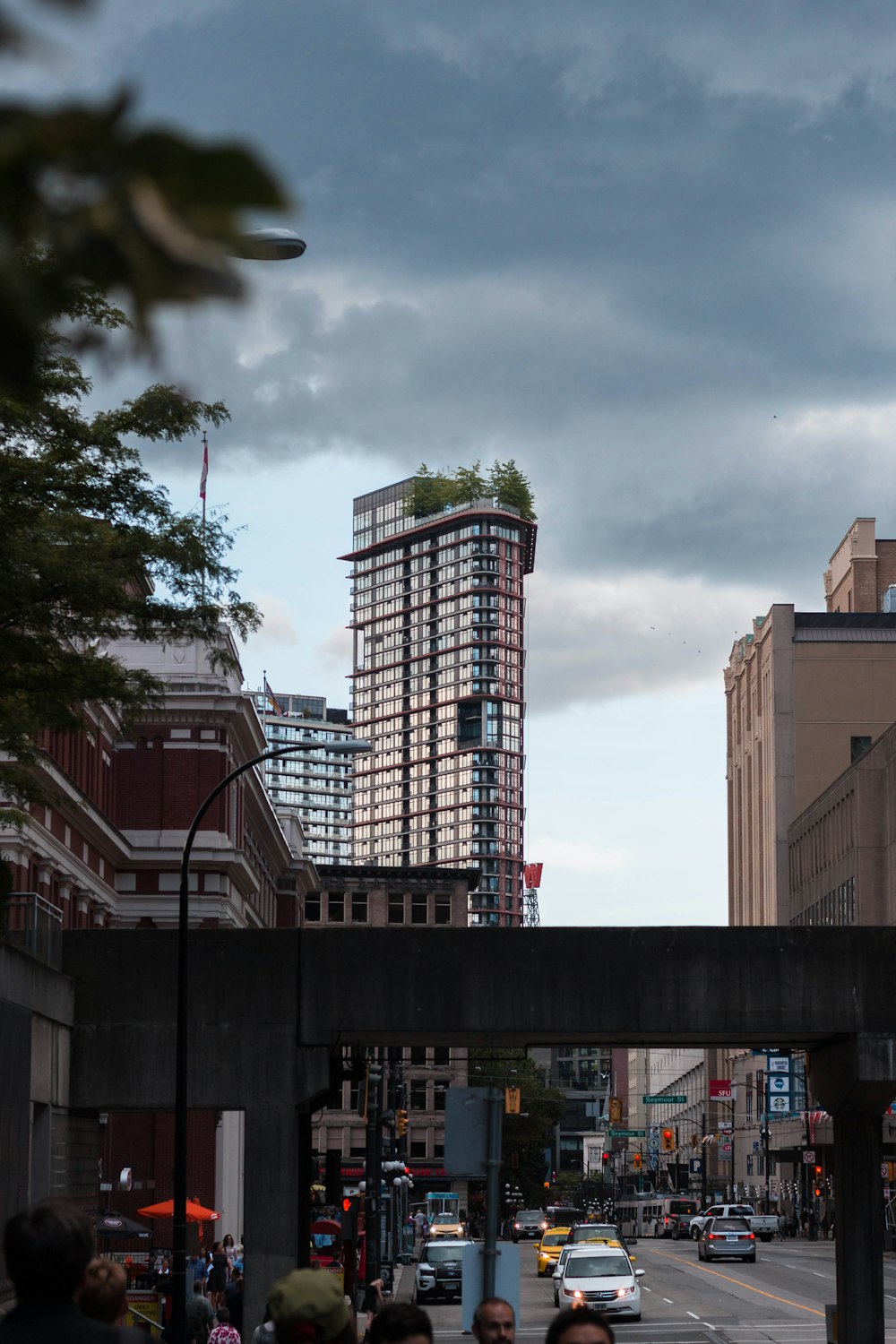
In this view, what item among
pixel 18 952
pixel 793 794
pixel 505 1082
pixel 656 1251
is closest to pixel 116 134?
pixel 18 952

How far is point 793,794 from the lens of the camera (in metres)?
128

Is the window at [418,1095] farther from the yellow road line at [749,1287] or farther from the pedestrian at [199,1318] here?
the pedestrian at [199,1318]

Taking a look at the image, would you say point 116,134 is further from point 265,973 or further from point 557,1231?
point 557,1231

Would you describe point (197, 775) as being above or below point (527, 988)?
above

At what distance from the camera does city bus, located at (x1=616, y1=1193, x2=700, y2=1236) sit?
11712cm

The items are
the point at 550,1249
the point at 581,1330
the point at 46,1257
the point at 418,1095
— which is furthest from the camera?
the point at 418,1095

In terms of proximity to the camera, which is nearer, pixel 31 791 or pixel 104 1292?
pixel 104 1292

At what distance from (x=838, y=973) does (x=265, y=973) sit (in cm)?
974

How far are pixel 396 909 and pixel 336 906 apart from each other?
4906mm

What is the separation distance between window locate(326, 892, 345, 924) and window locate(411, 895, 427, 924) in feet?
18.6

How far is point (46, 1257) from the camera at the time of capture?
5418 millimetres

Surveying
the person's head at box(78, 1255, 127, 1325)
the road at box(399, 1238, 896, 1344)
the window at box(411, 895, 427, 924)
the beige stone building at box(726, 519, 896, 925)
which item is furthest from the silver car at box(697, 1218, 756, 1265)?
the window at box(411, 895, 427, 924)

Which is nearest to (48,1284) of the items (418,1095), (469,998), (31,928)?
(31,928)

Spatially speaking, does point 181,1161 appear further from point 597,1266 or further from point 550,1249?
point 550,1249
